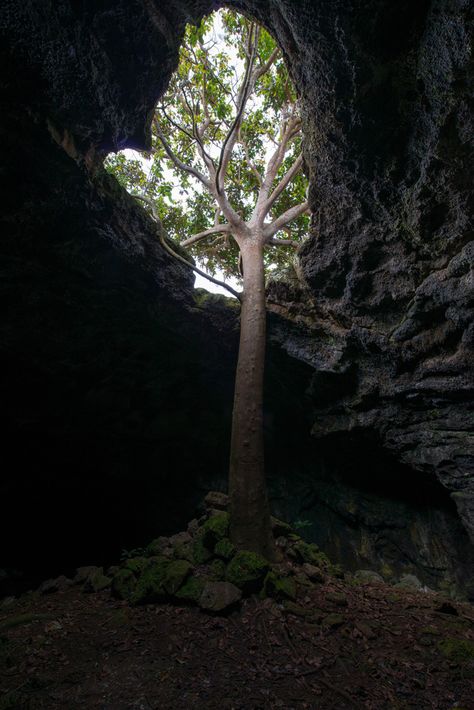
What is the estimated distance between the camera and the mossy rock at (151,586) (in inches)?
149

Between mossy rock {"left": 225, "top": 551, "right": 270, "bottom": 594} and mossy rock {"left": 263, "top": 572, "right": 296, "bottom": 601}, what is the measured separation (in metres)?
0.08

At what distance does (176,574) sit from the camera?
3934mm

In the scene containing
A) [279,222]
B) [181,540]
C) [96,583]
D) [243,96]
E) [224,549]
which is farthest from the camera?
[279,222]

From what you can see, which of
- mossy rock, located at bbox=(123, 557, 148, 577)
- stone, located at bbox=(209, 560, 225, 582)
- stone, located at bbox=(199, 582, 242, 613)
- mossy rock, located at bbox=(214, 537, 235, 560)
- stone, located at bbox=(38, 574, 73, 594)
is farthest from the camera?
stone, located at bbox=(38, 574, 73, 594)

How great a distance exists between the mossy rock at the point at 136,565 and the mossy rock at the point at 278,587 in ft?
5.70

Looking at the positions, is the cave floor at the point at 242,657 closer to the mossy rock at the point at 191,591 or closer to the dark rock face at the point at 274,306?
the mossy rock at the point at 191,591

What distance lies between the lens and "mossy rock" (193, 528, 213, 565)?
14.1ft

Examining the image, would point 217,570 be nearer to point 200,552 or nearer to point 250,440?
point 200,552

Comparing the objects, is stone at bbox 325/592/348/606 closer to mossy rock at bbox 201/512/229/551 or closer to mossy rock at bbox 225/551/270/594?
mossy rock at bbox 225/551/270/594

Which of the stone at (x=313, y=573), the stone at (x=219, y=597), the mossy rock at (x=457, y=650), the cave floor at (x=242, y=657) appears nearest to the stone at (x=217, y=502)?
the stone at (x=313, y=573)

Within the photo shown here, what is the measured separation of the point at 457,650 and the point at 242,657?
2066 millimetres

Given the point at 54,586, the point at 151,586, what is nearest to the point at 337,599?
the point at 151,586

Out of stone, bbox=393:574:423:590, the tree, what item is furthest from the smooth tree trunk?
stone, bbox=393:574:423:590

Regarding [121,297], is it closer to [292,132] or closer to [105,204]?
[105,204]
